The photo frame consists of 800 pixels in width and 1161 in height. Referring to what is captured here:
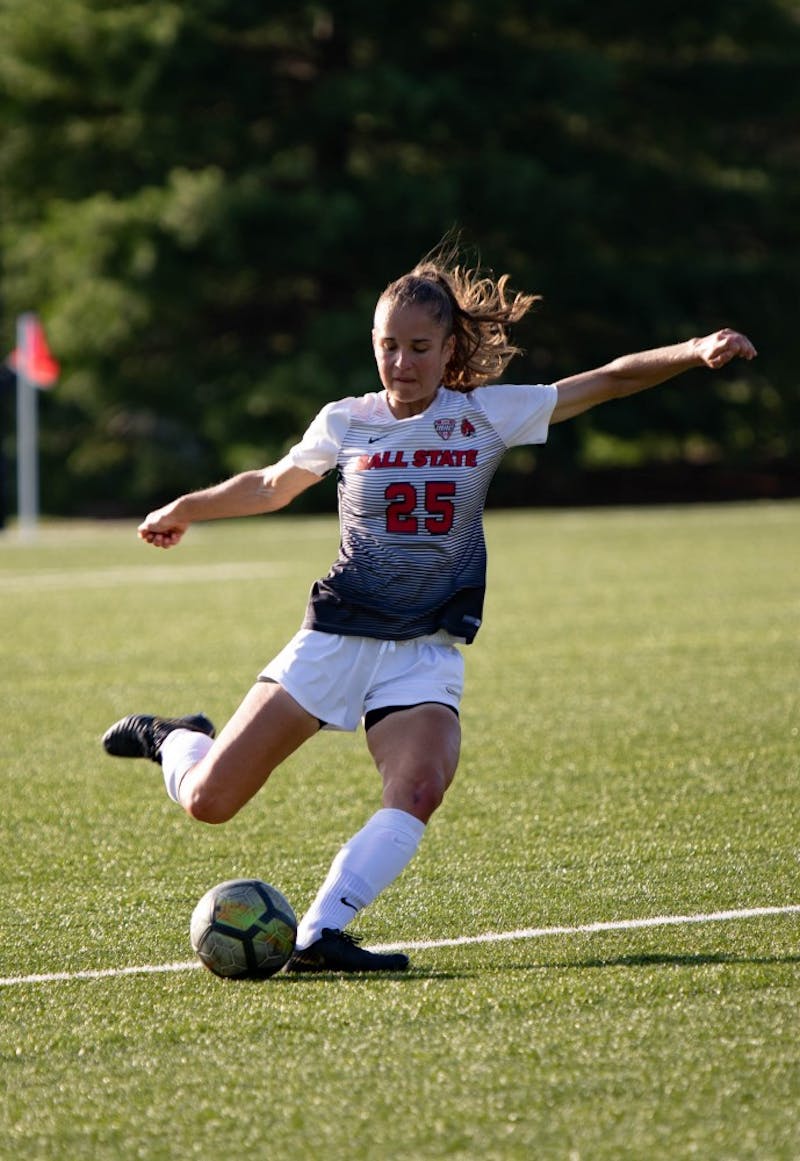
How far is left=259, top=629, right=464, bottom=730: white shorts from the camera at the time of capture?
5121 mm

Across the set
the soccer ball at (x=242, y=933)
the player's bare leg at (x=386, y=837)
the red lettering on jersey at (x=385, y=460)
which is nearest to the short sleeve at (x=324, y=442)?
the red lettering on jersey at (x=385, y=460)

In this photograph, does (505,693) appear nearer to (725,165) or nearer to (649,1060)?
(649,1060)

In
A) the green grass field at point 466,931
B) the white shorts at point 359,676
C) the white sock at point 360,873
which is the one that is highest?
the white shorts at point 359,676

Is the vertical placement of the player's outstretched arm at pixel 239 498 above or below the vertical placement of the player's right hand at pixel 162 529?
above

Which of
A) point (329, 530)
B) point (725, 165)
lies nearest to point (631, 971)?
point (329, 530)

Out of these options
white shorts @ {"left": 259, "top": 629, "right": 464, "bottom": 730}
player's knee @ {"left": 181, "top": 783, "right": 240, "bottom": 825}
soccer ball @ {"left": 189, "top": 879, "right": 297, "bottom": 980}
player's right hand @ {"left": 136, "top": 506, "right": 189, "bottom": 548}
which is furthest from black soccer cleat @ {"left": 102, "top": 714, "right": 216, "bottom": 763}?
soccer ball @ {"left": 189, "top": 879, "right": 297, "bottom": 980}

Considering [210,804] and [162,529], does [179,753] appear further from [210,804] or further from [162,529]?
[162,529]

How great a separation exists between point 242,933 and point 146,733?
4.59 feet

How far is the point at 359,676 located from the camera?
16.9 ft

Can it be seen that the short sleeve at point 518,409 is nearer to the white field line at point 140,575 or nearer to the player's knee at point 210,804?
the player's knee at point 210,804

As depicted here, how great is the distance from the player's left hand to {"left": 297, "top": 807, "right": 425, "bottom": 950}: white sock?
1576mm

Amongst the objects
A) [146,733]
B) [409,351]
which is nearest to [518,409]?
[409,351]

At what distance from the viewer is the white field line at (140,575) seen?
719 inches

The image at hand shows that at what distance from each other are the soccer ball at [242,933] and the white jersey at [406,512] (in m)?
0.83
